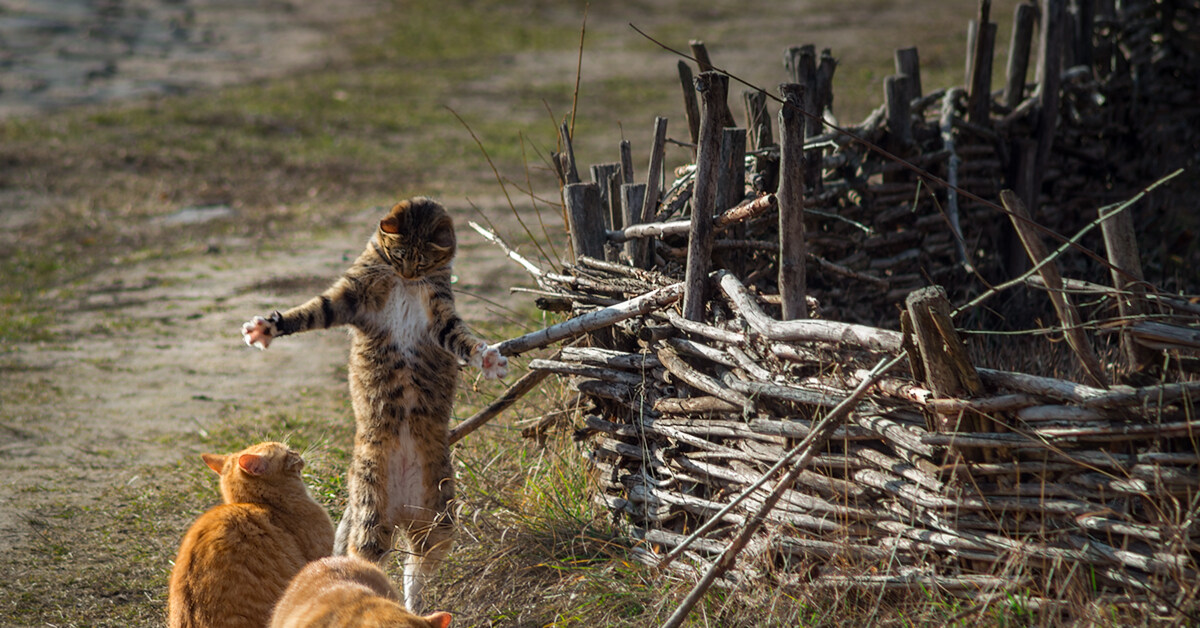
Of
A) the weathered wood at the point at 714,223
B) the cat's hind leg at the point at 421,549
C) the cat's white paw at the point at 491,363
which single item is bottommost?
the cat's hind leg at the point at 421,549

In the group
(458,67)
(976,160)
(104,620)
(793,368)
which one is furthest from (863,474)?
(458,67)

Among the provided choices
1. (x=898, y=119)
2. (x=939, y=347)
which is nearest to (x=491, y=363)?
(x=939, y=347)

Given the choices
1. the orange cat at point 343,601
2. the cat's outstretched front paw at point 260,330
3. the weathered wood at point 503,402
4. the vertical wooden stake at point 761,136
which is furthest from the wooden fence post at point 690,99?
the orange cat at point 343,601

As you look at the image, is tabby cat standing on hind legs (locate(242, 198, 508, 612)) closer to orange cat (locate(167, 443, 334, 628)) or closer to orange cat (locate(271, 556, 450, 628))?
orange cat (locate(167, 443, 334, 628))

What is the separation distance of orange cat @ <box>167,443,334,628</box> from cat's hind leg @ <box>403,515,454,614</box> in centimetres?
31

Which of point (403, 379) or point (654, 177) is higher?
point (654, 177)

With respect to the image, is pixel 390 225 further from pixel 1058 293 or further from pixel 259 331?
pixel 1058 293

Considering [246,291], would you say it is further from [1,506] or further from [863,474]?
[863,474]

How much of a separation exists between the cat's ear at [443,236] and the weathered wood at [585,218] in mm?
780

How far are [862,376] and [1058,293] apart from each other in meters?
0.60

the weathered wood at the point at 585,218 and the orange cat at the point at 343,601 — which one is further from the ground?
the weathered wood at the point at 585,218

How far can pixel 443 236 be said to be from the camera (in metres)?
3.42

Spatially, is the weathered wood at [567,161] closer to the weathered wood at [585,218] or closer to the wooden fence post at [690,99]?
the weathered wood at [585,218]

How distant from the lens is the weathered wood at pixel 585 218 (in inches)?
160
